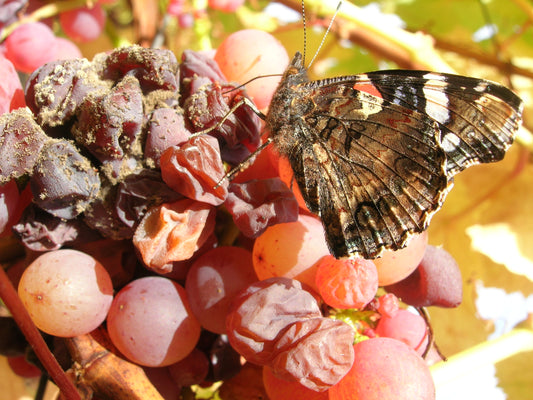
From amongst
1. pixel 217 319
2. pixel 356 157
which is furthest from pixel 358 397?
pixel 356 157

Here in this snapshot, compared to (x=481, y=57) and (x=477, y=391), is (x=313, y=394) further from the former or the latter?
(x=481, y=57)

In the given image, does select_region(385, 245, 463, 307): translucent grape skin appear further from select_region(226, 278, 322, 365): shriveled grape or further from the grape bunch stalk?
select_region(226, 278, 322, 365): shriveled grape

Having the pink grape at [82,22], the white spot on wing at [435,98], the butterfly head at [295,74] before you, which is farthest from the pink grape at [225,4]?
the white spot on wing at [435,98]

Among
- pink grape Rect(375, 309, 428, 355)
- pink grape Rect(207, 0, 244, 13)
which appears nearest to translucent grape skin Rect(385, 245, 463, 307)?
pink grape Rect(375, 309, 428, 355)

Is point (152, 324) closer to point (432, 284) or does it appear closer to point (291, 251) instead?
point (291, 251)

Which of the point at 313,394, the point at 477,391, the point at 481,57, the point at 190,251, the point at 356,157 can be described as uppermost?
the point at 481,57

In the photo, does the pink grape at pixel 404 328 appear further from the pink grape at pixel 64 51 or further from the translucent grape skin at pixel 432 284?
the pink grape at pixel 64 51
